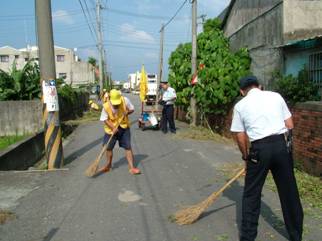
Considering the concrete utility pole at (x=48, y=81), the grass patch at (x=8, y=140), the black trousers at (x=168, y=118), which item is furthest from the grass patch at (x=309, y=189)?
the grass patch at (x=8, y=140)

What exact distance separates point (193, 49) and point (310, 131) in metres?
9.91

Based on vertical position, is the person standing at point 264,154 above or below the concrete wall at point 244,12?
below

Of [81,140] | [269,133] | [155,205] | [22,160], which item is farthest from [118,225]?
[81,140]

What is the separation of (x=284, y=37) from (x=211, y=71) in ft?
10.3

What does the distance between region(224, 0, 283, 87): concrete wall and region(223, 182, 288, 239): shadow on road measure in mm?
6355

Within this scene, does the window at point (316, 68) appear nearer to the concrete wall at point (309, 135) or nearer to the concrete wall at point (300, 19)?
the concrete wall at point (309, 135)

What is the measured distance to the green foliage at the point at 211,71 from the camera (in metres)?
14.6

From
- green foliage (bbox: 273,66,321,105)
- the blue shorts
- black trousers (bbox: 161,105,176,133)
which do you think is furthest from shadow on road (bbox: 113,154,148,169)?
black trousers (bbox: 161,105,176,133)

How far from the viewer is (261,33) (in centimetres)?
1484

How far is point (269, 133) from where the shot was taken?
4820mm

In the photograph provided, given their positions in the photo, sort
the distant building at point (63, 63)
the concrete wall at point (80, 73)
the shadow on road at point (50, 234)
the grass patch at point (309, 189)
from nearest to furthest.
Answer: the shadow on road at point (50, 234), the grass patch at point (309, 189), the distant building at point (63, 63), the concrete wall at point (80, 73)

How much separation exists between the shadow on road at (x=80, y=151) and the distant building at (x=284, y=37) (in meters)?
5.47

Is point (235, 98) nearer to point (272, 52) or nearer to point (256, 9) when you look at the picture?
point (272, 52)

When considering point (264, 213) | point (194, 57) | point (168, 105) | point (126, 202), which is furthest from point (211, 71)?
point (264, 213)
